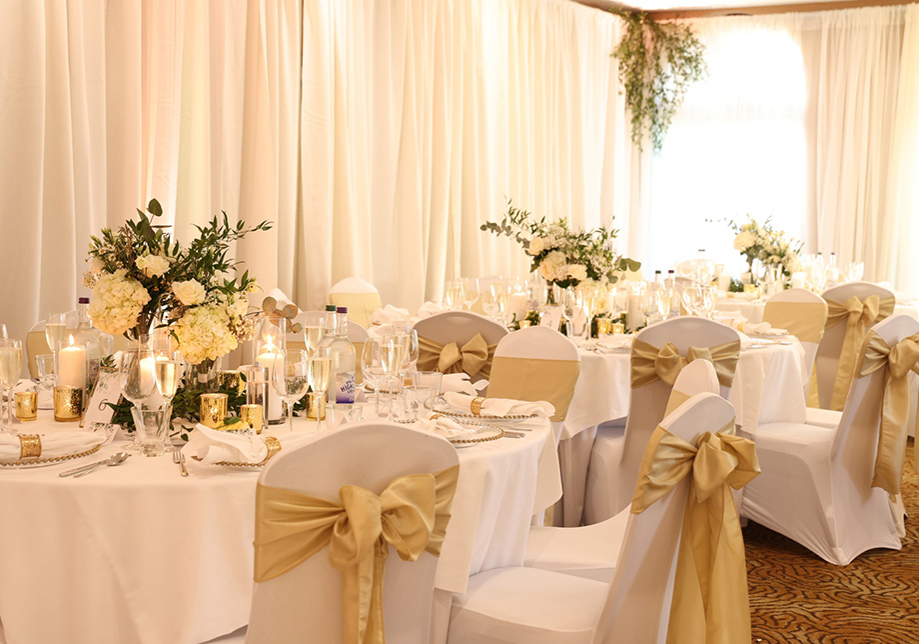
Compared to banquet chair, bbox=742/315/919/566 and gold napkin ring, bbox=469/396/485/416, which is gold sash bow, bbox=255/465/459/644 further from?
banquet chair, bbox=742/315/919/566

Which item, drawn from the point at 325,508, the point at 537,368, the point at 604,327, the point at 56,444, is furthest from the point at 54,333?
the point at 604,327

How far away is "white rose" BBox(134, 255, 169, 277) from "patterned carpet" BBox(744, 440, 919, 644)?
234 cm

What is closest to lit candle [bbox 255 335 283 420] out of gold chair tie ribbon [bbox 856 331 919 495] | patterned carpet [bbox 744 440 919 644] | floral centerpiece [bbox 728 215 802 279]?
patterned carpet [bbox 744 440 919 644]

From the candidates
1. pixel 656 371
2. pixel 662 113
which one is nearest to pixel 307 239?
pixel 656 371

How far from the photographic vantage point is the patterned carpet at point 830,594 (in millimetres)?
3213

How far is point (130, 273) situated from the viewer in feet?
7.39

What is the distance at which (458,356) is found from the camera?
3521mm

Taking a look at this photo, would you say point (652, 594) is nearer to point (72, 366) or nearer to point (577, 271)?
point (72, 366)

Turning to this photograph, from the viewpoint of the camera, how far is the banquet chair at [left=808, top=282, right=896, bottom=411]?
222 inches

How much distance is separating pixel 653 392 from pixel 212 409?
1.95 metres

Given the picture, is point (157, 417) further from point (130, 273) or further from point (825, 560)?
point (825, 560)

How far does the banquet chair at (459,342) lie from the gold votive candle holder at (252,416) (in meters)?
1.35

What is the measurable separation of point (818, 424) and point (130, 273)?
137 inches

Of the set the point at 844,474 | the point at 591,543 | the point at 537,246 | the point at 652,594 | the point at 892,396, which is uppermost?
the point at 537,246
